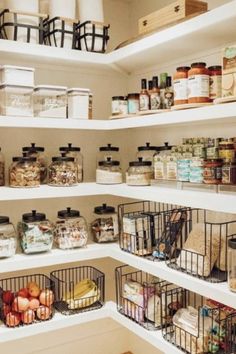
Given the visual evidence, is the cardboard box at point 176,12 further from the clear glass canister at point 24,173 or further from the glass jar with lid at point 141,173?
the clear glass canister at point 24,173

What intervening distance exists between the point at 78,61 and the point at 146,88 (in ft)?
1.24

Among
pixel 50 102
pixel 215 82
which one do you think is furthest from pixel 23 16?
pixel 215 82

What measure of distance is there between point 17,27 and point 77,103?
0.43 metres

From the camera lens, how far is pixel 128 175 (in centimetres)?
205

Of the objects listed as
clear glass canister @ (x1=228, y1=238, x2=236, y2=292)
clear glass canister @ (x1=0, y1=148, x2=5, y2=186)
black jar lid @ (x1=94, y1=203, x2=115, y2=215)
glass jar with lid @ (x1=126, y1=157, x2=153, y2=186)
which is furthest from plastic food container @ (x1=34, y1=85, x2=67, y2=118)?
clear glass canister @ (x1=228, y1=238, x2=236, y2=292)

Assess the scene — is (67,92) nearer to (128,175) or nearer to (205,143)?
(128,175)

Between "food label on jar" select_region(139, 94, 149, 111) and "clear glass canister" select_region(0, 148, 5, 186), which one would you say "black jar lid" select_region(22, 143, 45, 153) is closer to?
"clear glass canister" select_region(0, 148, 5, 186)

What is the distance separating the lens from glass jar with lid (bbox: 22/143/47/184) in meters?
2.02

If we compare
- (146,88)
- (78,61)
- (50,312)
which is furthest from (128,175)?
(50,312)

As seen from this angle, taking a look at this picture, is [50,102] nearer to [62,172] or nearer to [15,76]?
[15,76]

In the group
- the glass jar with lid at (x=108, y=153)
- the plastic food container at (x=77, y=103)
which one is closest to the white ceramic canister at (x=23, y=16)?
the plastic food container at (x=77, y=103)

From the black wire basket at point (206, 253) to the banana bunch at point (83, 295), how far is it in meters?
0.50

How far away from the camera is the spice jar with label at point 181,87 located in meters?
1.64

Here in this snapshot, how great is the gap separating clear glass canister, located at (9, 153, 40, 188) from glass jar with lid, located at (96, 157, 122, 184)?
0.34m
